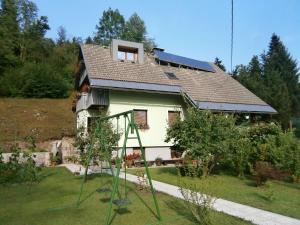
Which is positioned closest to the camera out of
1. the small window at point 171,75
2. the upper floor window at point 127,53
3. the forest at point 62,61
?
the upper floor window at point 127,53

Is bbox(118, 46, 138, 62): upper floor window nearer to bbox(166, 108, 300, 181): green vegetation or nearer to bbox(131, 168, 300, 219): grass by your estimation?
bbox(166, 108, 300, 181): green vegetation

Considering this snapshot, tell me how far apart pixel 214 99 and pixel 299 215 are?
17417 millimetres

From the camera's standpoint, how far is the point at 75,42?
64.6m

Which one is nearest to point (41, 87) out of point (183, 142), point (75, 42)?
point (75, 42)

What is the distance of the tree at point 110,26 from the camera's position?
2429 inches

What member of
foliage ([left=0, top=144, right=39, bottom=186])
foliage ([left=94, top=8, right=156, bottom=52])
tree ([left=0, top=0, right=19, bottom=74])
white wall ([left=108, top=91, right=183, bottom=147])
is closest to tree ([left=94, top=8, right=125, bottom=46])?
foliage ([left=94, top=8, right=156, bottom=52])

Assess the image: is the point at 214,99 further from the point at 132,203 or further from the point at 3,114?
the point at 3,114

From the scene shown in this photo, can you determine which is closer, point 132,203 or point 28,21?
point 132,203

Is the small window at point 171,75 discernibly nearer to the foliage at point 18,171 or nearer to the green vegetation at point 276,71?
the foliage at point 18,171

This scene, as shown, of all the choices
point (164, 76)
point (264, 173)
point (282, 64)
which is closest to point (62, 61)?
point (164, 76)

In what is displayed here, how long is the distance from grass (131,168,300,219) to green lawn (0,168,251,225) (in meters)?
0.96

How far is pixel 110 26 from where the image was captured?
205 ft

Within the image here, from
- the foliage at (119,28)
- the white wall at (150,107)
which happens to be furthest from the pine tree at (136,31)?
the white wall at (150,107)

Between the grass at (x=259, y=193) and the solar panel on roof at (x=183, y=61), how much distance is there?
52.4ft
